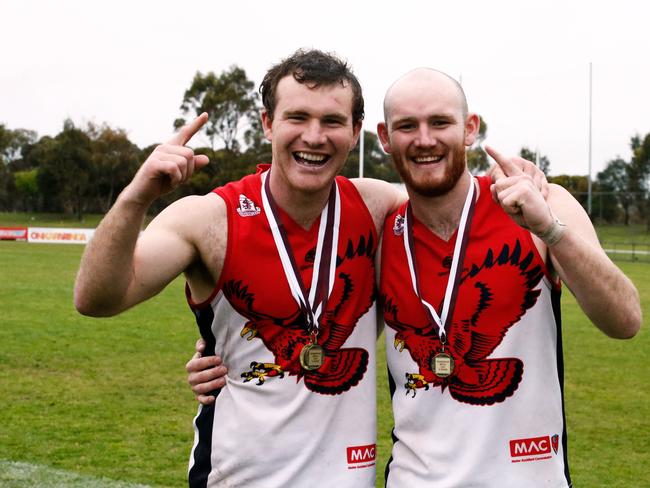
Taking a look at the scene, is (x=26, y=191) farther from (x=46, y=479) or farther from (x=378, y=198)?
(x=378, y=198)

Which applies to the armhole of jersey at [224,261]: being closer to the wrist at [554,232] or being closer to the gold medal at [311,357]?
the gold medal at [311,357]

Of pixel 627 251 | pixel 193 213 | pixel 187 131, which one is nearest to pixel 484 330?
pixel 193 213

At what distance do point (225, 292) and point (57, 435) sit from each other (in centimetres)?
456

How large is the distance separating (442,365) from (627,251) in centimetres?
3460

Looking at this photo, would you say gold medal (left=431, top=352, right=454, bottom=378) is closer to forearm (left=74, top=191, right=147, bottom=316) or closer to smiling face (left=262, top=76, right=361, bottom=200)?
smiling face (left=262, top=76, right=361, bottom=200)

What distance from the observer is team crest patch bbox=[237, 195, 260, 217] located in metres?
3.38

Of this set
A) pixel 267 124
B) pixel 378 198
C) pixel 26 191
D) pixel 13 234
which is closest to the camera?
pixel 267 124

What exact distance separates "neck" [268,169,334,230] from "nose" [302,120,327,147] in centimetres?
24

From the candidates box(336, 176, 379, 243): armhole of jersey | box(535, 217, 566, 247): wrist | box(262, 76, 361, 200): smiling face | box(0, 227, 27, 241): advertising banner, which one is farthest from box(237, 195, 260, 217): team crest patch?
box(0, 227, 27, 241): advertising banner

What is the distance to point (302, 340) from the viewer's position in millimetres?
3281

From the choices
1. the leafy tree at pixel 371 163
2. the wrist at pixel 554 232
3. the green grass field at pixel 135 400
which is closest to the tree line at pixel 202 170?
the leafy tree at pixel 371 163

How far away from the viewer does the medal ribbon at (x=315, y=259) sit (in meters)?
3.30

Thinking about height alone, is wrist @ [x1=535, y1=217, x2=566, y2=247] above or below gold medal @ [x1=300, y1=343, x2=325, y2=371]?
above

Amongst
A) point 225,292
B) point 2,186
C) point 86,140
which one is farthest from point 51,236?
point 225,292
